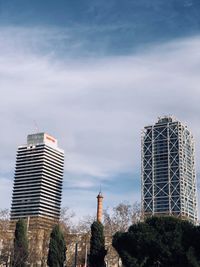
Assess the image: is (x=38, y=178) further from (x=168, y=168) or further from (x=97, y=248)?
(x=97, y=248)

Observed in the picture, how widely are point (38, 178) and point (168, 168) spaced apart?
52849 millimetres

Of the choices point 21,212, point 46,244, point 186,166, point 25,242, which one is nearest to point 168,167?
point 186,166

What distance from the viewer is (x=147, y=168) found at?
177m

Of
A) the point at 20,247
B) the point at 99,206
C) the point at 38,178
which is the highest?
the point at 38,178

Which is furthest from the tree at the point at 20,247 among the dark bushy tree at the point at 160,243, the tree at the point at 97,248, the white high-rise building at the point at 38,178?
the white high-rise building at the point at 38,178

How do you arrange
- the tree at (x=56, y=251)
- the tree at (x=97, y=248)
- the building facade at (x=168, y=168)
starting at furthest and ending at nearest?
1. the building facade at (x=168, y=168)
2. the tree at (x=56, y=251)
3. the tree at (x=97, y=248)

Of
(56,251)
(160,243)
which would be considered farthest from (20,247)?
(160,243)

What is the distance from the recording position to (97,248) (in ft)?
162

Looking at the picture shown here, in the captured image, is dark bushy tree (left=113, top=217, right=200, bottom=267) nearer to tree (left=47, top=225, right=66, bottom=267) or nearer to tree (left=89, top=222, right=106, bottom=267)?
tree (left=89, top=222, right=106, bottom=267)

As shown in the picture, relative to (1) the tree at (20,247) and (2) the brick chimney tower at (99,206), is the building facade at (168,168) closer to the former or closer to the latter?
(2) the brick chimney tower at (99,206)

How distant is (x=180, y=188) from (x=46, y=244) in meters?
108

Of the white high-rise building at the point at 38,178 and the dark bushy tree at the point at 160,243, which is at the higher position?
the white high-rise building at the point at 38,178

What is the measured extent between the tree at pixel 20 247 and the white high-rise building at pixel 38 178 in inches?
4145

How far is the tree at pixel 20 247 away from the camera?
5109 centimetres
